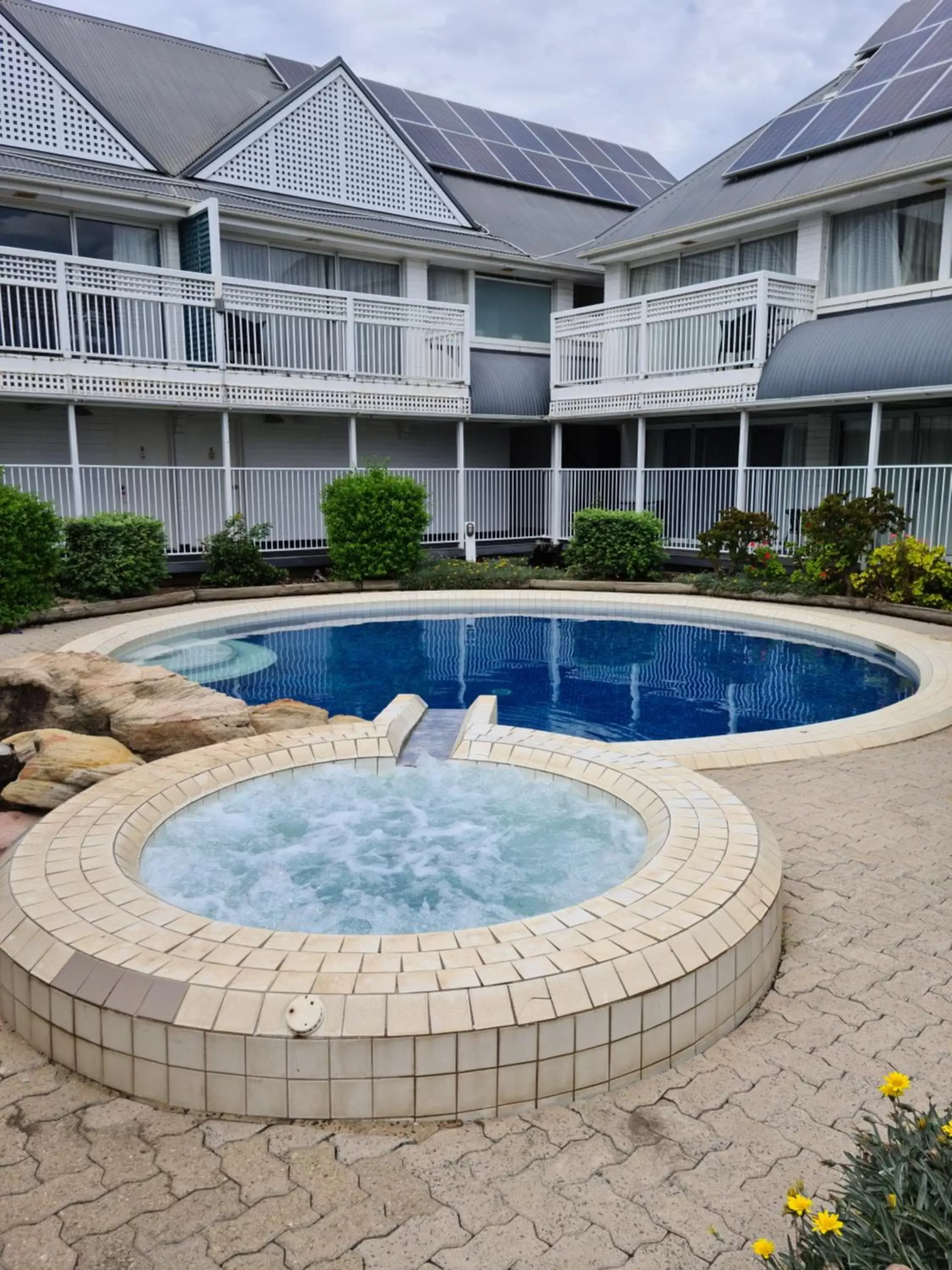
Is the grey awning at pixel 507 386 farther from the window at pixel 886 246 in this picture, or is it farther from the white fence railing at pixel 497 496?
the window at pixel 886 246

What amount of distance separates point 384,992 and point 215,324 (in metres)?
13.8

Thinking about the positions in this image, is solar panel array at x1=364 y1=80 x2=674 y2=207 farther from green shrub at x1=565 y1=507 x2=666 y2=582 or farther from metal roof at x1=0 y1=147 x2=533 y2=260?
green shrub at x1=565 y1=507 x2=666 y2=582

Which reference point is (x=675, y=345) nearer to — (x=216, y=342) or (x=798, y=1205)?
(x=216, y=342)

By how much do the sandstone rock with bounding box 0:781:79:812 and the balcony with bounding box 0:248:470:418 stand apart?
9.66 m

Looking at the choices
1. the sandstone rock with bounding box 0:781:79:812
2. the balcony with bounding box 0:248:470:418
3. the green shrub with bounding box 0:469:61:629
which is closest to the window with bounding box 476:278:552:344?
the balcony with bounding box 0:248:470:418

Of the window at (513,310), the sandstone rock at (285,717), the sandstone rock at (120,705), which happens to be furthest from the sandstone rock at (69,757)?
the window at (513,310)

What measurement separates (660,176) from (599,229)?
5.21 metres

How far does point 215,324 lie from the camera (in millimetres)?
14680

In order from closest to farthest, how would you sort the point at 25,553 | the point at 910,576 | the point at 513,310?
the point at 25,553, the point at 910,576, the point at 513,310

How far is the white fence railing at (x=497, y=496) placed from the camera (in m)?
→ 14.2

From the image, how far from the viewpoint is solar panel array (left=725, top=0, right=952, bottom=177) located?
14.7 metres

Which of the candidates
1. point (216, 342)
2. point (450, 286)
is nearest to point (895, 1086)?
point (216, 342)

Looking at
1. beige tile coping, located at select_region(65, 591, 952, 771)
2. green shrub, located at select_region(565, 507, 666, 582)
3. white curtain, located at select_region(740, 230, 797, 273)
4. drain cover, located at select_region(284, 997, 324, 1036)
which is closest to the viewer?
drain cover, located at select_region(284, 997, 324, 1036)

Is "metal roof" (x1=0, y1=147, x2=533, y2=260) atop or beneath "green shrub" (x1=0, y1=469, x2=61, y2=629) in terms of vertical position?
atop
